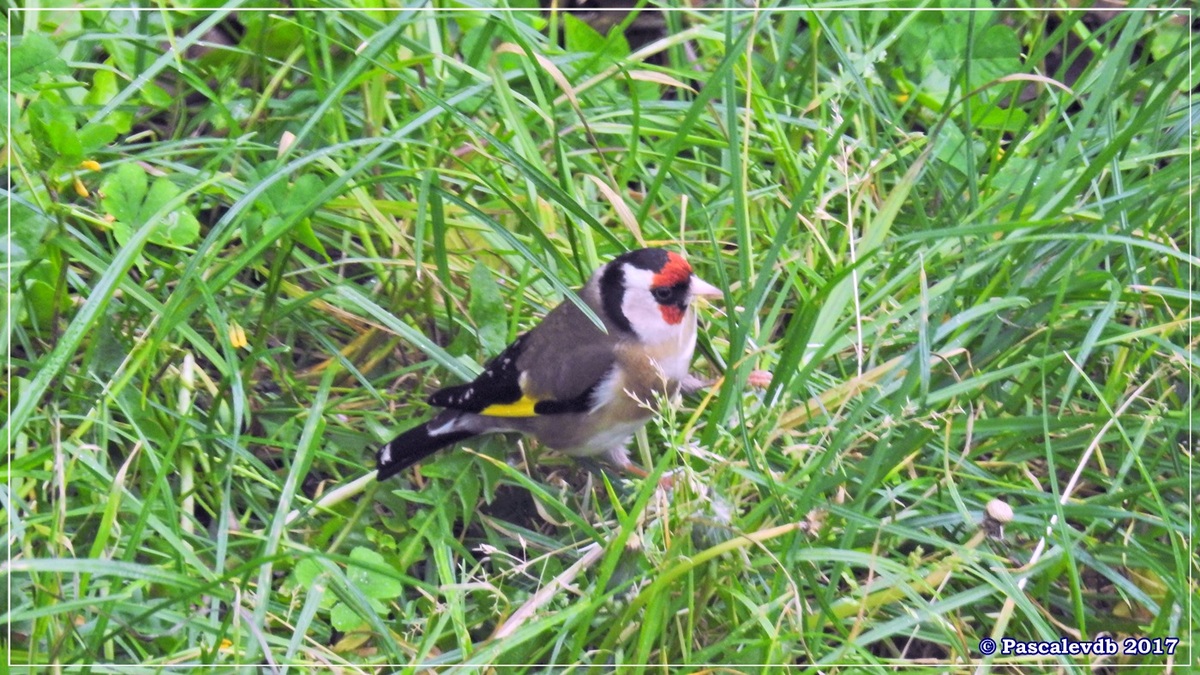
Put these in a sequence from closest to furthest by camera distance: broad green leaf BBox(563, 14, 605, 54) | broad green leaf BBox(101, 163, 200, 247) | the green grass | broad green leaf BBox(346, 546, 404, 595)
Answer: the green grass, broad green leaf BBox(346, 546, 404, 595), broad green leaf BBox(101, 163, 200, 247), broad green leaf BBox(563, 14, 605, 54)

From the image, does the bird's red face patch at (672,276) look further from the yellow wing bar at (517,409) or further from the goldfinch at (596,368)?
the yellow wing bar at (517,409)

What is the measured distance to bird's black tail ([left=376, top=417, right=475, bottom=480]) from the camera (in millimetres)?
2309

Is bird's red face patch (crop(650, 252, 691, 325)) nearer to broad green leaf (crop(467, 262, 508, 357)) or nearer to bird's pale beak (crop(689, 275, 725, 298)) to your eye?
bird's pale beak (crop(689, 275, 725, 298))

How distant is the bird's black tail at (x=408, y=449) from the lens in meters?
2.31

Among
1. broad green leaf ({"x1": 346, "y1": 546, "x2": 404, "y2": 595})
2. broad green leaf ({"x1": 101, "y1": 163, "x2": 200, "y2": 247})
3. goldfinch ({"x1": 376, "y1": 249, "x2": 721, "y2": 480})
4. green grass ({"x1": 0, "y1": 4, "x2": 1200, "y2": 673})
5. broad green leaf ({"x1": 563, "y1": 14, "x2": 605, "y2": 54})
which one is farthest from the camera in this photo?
broad green leaf ({"x1": 563, "y1": 14, "x2": 605, "y2": 54})

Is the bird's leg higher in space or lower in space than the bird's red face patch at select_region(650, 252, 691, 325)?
lower

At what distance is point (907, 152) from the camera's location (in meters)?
2.71

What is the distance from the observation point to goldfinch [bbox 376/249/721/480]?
2404mm

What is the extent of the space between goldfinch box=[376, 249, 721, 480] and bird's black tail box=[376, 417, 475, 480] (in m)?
0.02

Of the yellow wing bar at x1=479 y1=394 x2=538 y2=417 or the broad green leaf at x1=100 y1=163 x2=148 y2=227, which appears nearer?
the broad green leaf at x1=100 y1=163 x2=148 y2=227

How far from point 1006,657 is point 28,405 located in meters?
1.75

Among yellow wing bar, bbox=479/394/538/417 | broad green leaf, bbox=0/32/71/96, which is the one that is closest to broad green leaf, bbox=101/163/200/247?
broad green leaf, bbox=0/32/71/96

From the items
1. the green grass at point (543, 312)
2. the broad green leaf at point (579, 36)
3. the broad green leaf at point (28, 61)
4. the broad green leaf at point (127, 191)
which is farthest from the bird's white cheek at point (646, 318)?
the broad green leaf at point (28, 61)

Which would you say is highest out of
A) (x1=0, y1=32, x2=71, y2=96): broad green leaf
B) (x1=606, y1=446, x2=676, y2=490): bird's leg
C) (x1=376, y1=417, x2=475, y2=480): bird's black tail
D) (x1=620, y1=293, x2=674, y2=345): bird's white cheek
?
(x1=0, y1=32, x2=71, y2=96): broad green leaf
